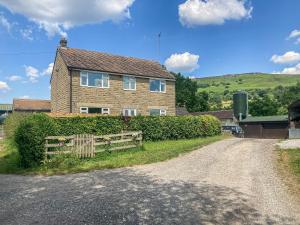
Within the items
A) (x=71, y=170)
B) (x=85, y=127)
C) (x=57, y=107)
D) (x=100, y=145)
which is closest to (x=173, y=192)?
(x=71, y=170)

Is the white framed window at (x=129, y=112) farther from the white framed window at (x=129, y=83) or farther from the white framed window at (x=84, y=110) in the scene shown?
the white framed window at (x=84, y=110)

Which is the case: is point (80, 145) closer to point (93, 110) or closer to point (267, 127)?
point (93, 110)

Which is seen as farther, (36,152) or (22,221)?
(36,152)

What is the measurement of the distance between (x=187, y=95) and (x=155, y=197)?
238 ft

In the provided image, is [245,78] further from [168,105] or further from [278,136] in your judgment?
[168,105]

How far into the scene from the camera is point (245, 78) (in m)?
155

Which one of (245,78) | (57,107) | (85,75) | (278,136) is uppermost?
(245,78)

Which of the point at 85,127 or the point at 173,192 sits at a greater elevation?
the point at 85,127

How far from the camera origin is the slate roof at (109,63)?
101 ft

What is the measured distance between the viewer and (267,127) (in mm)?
51906

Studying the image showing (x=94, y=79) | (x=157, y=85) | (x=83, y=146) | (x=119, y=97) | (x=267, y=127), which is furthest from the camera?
(x=267, y=127)

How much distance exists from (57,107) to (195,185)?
24878mm

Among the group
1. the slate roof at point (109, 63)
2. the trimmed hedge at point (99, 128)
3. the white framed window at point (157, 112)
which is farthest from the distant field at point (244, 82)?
the trimmed hedge at point (99, 128)

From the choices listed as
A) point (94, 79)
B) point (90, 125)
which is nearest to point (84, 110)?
point (94, 79)
